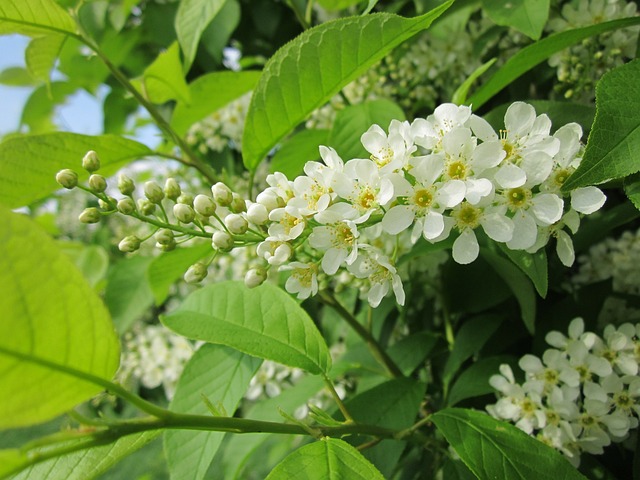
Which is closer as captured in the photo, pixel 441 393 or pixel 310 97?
pixel 310 97

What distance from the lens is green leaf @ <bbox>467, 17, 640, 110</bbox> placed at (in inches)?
54.8

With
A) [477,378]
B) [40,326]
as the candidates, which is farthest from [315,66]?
[477,378]

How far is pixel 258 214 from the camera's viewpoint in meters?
1.17

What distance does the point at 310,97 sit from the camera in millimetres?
1355

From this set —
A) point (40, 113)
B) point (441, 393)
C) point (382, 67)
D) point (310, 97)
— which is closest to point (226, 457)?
point (441, 393)

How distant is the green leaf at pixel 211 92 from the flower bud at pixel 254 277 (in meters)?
0.90

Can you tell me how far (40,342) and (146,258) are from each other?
6.37 feet

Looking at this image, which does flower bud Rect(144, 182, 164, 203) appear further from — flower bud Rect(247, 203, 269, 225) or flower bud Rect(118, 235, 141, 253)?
flower bud Rect(247, 203, 269, 225)

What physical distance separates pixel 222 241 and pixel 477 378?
872 mm

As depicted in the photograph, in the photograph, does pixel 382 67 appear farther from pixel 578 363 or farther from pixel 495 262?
pixel 578 363

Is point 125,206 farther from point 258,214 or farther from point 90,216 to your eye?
point 258,214

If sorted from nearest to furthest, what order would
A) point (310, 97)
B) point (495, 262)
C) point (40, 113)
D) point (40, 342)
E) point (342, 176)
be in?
point (40, 342), point (342, 176), point (310, 97), point (495, 262), point (40, 113)

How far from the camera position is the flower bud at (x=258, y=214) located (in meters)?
1.17

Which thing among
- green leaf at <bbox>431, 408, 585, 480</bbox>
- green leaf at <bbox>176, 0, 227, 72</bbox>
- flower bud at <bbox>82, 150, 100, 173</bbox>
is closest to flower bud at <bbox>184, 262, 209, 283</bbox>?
flower bud at <bbox>82, 150, 100, 173</bbox>
